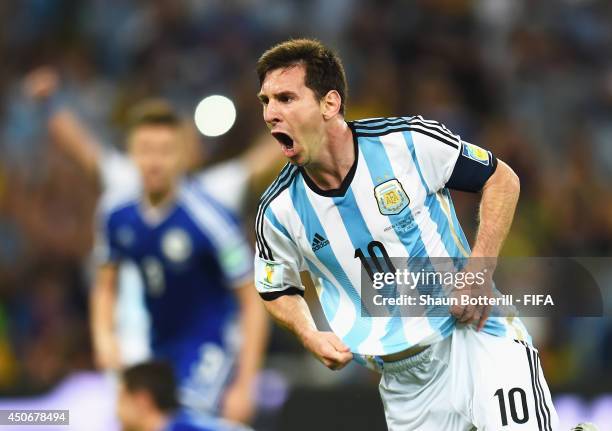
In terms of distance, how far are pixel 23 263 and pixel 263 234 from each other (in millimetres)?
6080

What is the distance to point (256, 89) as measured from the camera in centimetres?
1060

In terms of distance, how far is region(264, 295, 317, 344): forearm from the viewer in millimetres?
4535

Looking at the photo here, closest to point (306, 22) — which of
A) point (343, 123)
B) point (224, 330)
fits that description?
point (224, 330)

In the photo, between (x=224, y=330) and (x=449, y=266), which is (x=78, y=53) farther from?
(x=449, y=266)

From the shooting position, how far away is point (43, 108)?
429 inches

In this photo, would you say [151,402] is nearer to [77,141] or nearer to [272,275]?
[272,275]

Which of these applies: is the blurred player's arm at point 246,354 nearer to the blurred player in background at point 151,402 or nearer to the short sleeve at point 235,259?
the short sleeve at point 235,259

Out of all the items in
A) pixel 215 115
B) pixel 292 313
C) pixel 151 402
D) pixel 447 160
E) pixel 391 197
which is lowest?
pixel 151 402

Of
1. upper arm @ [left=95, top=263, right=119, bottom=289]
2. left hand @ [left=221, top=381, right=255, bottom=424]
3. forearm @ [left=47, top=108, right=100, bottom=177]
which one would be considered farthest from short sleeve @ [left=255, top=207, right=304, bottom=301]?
forearm @ [left=47, top=108, right=100, bottom=177]

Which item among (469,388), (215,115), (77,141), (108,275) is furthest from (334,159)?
(215,115)

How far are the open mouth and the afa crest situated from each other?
378 mm

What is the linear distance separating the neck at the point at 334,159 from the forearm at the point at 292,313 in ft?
1.46

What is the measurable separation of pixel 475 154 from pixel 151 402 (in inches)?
86.9

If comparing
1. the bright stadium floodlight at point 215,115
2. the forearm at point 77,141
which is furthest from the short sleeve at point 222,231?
the bright stadium floodlight at point 215,115
